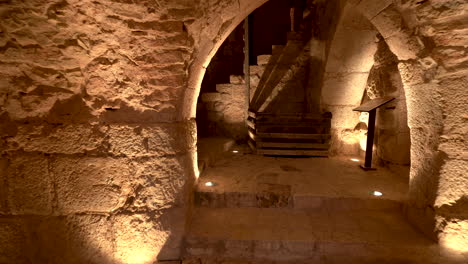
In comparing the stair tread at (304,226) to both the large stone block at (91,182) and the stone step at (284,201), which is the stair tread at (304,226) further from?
the large stone block at (91,182)

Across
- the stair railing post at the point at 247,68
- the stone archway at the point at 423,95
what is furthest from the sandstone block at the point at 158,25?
the stair railing post at the point at 247,68

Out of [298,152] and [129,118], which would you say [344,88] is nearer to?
[298,152]

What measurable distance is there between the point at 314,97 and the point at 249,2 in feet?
11.8

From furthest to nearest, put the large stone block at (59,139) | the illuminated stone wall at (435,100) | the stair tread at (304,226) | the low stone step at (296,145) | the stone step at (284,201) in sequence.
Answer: the low stone step at (296,145)
the stone step at (284,201)
the stair tread at (304,226)
the large stone block at (59,139)
the illuminated stone wall at (435,100)

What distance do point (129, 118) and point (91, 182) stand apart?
2.44 ft

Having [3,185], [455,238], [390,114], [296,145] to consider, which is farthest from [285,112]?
[3,185]

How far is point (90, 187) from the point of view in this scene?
2377 mm

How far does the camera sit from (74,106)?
89.7 inches

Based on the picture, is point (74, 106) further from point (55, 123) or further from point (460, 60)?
point (460, 60)

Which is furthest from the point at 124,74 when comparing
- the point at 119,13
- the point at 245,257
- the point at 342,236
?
the point at 342,236

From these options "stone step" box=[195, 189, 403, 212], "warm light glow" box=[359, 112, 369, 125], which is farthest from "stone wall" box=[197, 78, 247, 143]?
"stone step" box=[195, 189, 403, 212]

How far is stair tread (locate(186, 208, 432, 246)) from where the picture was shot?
2395 mm

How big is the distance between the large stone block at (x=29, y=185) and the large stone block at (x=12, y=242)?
14 cm

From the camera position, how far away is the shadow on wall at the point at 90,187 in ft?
7.54
